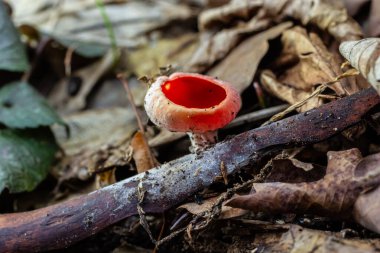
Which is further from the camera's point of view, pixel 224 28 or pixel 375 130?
pixel 224 28

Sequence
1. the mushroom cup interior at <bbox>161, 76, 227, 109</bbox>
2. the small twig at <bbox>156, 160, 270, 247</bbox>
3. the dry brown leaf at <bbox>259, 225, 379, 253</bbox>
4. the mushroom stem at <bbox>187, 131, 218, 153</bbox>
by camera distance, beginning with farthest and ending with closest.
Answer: the mushroom cup interior at <bbox>161, 76, 227, 109</bbox>
the mushroom stem at <bbox>187, 131, 218, 153</bbox>
the small twig at <bbox>156, 160, 270, 247</bbox>
the dry brown leaf at <bbox>259, 225, 379, 253</bbox>

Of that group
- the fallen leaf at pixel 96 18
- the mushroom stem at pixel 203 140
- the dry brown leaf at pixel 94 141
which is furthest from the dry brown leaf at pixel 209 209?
the fallen leaf at pixel 96 18

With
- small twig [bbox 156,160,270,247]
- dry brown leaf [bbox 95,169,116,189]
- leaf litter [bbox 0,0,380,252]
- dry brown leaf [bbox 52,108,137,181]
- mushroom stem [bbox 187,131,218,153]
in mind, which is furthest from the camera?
dry brown leaf [bbox 52,108,137,181]

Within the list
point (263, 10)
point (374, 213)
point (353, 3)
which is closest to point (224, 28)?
point (263, 10)

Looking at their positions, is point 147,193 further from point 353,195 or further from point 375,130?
point 375,130

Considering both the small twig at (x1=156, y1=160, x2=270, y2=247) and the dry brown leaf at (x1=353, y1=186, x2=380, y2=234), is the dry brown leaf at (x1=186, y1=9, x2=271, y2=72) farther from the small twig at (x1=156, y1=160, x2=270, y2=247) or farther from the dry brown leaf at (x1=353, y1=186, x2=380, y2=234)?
the dry brown leaf at (x1=353, y1=186, x2=380, y2=234)

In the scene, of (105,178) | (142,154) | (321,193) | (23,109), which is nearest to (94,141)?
(23,109)

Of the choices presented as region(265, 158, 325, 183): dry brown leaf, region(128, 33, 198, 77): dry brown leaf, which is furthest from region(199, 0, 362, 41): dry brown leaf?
region(265, 158, 325, 183): dry brown leaf
